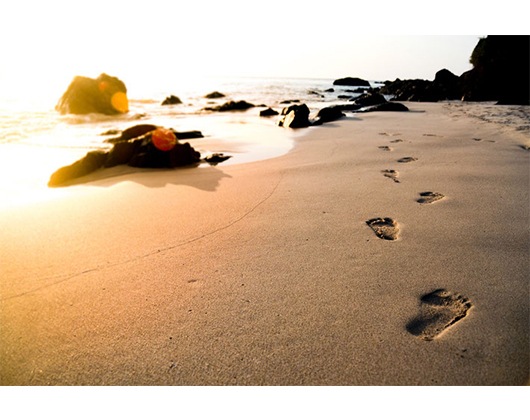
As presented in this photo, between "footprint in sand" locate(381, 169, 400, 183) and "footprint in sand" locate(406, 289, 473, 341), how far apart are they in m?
1.76

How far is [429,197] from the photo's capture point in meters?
2.71

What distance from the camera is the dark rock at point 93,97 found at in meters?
14.2

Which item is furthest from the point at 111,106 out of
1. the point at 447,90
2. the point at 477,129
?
the point at 447,90

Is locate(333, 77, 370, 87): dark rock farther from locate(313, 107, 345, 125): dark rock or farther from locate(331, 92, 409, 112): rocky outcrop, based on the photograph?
locate(313, 107, 345, 125): dark rock

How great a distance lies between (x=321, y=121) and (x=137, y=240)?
7255 mm

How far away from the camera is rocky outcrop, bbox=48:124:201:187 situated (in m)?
4.14

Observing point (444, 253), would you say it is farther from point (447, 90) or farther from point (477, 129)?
point (447, 90)

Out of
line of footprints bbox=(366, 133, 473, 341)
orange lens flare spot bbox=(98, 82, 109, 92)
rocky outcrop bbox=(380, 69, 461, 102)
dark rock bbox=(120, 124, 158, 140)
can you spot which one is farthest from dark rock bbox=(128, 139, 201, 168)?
rocky outcrop bbox=(380, 69, 461, 102)

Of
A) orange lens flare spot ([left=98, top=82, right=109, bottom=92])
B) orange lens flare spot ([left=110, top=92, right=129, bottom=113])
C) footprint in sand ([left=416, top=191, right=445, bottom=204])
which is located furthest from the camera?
orange lens flare spot ([left=98, top=82, right=109, bottom=92])

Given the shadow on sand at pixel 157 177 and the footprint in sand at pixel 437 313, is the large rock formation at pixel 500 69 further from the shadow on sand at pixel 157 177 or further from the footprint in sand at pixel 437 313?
the footprint in sand at pixel 437 313

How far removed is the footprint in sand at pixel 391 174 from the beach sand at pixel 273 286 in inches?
6.6

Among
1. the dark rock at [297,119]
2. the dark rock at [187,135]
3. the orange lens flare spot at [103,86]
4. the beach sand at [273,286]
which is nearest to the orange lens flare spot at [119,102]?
the orange lens flare spot at [103,86]

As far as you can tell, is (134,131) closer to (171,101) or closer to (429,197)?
(429,197)

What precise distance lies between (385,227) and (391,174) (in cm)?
129
